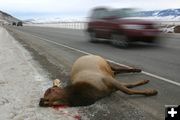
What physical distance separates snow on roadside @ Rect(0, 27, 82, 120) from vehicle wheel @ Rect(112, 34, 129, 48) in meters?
5.99

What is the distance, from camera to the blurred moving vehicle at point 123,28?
1827 centimetres

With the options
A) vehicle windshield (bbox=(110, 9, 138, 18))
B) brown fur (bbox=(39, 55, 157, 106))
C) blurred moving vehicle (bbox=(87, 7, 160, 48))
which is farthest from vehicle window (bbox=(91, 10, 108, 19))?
brown fur (bbox=(39, 55, 157, 106))

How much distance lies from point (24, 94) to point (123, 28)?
1062 cm

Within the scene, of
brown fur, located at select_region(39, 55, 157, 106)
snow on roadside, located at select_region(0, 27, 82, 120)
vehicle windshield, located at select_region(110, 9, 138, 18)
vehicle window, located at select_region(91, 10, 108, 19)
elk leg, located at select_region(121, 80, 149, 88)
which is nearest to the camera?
snow on roadside, located at select_region(0, 27, 82, 120)

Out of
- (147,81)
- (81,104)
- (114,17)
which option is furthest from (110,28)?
(81,104)

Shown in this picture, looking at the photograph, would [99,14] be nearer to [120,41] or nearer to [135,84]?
[120,41]

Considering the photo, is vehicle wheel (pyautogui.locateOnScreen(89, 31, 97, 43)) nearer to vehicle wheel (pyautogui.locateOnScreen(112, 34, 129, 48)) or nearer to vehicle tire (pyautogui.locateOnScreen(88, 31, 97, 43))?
vehicle tire (pyautogui.locateOnScreen(88, 31, 97, 43))

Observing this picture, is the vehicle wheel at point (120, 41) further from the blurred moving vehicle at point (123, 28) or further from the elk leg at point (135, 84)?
the elk leg at point (135, 84)

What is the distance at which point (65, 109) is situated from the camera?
6.94m

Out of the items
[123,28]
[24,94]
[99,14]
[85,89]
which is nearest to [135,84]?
[85,89]

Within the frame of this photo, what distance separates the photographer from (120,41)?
62.1 feet

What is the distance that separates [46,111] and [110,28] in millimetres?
12978

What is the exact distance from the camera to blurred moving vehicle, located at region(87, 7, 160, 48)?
59.9ft

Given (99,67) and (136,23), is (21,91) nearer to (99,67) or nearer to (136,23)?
(99,67)
